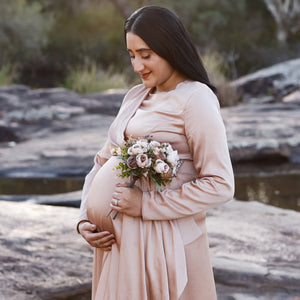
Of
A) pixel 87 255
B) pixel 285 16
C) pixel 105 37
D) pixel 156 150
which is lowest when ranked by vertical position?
pixel 87 255

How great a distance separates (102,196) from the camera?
211cm

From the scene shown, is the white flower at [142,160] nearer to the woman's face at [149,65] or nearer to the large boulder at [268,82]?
the woman's face at [149,65]

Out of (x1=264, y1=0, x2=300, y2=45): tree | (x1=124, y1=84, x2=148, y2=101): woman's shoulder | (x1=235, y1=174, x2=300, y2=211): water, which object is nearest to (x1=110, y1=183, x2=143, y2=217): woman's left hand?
(x1=124, y1=84, x2=148, y2=101): woman's shoulder

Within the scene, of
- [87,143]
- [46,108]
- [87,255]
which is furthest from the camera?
[46,108]

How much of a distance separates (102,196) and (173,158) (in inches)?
15.0

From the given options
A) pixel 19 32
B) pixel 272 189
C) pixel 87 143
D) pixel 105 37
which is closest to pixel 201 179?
pixel 272 189

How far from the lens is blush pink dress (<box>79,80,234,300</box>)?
1.93 metres

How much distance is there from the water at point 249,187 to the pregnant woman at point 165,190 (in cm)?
369

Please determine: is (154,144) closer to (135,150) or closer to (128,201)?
(135,150)

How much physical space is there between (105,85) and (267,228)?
10.6 metres

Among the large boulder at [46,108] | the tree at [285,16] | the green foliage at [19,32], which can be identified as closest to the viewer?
the large boulder at [46,108]

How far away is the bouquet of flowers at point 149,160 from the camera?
6.04 ft

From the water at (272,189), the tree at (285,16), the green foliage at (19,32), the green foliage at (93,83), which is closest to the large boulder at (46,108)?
the green foliage at (93,83)

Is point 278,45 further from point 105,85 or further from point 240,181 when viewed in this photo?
point 240,181
